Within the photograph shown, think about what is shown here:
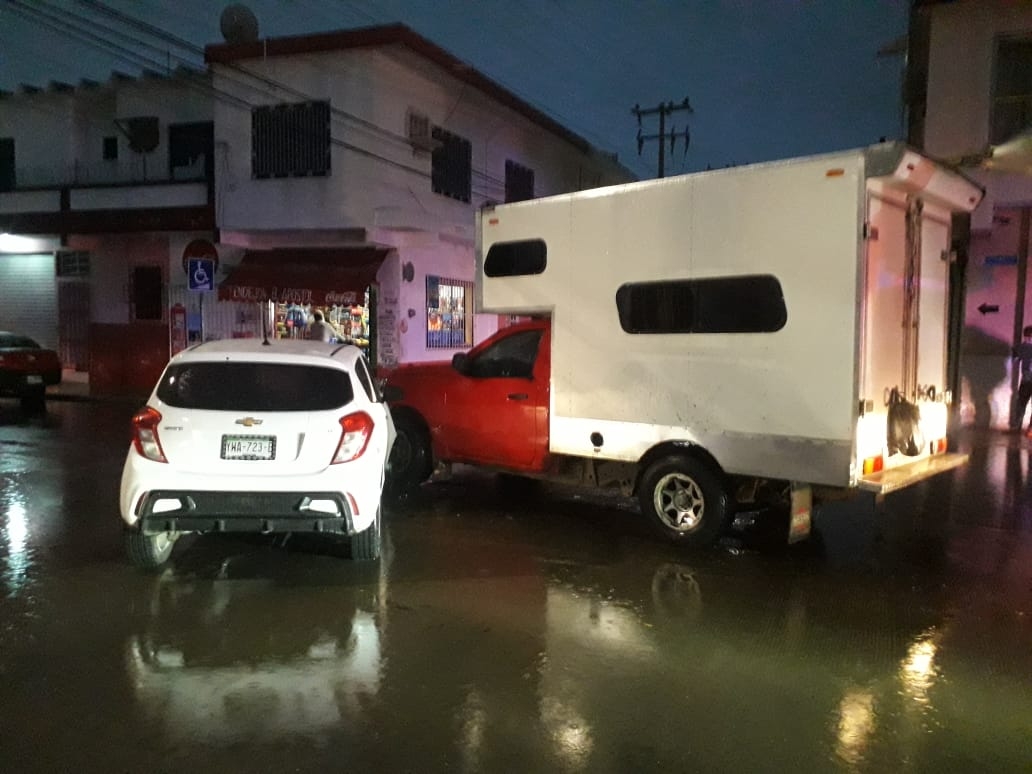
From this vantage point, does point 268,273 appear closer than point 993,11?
No

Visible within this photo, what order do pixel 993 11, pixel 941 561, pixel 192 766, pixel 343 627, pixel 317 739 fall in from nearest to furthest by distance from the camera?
pixel 192 766 < pixel 317 739 < pixel 343 627 < pixel 941 561 < pixel 993 11

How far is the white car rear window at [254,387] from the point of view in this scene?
5.90 m

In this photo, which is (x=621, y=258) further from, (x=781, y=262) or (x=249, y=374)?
(x=249, y=374)

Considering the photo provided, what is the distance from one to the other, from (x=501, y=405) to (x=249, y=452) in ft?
10.4

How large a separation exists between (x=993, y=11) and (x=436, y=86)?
37.4 ft

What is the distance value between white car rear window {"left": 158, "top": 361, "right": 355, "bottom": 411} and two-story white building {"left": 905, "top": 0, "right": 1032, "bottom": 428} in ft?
37.2

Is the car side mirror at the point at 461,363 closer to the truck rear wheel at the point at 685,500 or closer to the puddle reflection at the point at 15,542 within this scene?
the truck rear wheel at the point at 685,500

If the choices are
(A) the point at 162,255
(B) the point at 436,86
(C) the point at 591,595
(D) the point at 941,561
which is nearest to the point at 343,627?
(C) the point at 591,595

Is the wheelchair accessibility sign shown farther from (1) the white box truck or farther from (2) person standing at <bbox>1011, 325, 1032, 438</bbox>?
(2) person standing at <bbox>1011, 325, 1032, 438</bbox>

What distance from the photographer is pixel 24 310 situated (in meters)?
23.1

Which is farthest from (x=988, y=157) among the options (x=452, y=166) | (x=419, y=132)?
(x=452, y=166)

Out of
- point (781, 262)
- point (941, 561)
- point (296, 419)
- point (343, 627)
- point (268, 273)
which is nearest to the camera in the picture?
point (343, 627)

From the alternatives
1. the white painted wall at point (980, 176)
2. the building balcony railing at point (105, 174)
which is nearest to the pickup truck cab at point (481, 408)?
the white painted wall at point (980, 176)

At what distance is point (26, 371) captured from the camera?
17266 mm
